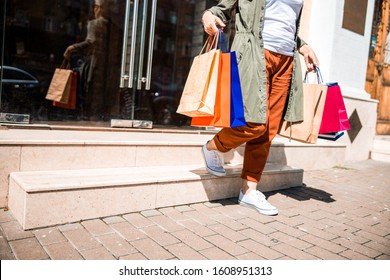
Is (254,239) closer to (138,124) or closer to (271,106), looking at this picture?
(271,106)

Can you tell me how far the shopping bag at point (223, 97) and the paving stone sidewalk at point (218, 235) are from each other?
0.80m

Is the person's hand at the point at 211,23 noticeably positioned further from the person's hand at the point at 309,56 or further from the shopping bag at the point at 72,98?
the shopping bag at the point at 72,98

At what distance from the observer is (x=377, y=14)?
755 cm

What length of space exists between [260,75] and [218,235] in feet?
4.09

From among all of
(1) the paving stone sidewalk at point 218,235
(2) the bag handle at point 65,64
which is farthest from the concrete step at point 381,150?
(2) the bag handle at point 65,64

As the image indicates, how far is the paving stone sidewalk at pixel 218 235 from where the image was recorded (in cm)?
211

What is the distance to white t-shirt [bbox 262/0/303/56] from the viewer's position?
281 cm

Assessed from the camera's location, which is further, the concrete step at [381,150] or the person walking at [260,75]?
the concrete step at [381,150]

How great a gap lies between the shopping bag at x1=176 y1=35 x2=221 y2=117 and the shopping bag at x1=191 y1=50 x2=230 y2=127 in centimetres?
7

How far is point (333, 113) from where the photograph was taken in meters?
3.21

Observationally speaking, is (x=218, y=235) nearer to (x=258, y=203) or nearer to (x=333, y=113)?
(x=258, y=203)

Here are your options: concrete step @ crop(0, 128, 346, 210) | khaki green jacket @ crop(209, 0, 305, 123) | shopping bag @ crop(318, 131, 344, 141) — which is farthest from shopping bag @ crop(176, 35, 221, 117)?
shopping bag @ crop(318, 131, 344, 141)

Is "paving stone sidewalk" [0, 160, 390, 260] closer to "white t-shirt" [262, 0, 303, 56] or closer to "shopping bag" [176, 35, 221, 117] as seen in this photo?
"shopping bag" [176, 35, 221, 117]
